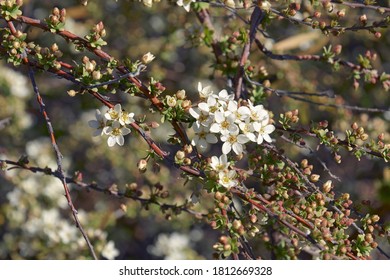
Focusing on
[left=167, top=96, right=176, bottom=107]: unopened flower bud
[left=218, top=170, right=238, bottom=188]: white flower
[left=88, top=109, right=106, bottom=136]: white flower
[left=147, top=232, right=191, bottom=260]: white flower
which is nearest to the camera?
[left=218, top=170, right=238, bottom=188]: white flower

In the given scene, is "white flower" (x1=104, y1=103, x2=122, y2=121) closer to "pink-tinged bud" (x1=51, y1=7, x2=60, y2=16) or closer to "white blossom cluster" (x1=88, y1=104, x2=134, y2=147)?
"white blossom cluster" (x1=88, y1=104, x2=134, y2=147)

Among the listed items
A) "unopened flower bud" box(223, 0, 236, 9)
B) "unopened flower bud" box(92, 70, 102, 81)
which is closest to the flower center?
"unopened flower bud" box(92, 70, 102, 81)

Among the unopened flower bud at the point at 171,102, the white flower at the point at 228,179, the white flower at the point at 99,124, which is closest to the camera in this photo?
the white flower at the point at 228,179

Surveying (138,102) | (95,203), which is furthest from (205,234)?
(138,102)

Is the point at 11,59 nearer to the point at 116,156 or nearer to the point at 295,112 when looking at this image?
the point at 295,112

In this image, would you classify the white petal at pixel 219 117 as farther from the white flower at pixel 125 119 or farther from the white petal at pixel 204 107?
the white flower at pixel 125 119

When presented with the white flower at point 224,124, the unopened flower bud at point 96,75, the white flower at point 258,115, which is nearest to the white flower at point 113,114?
the unopened flower bud at point 96,75
